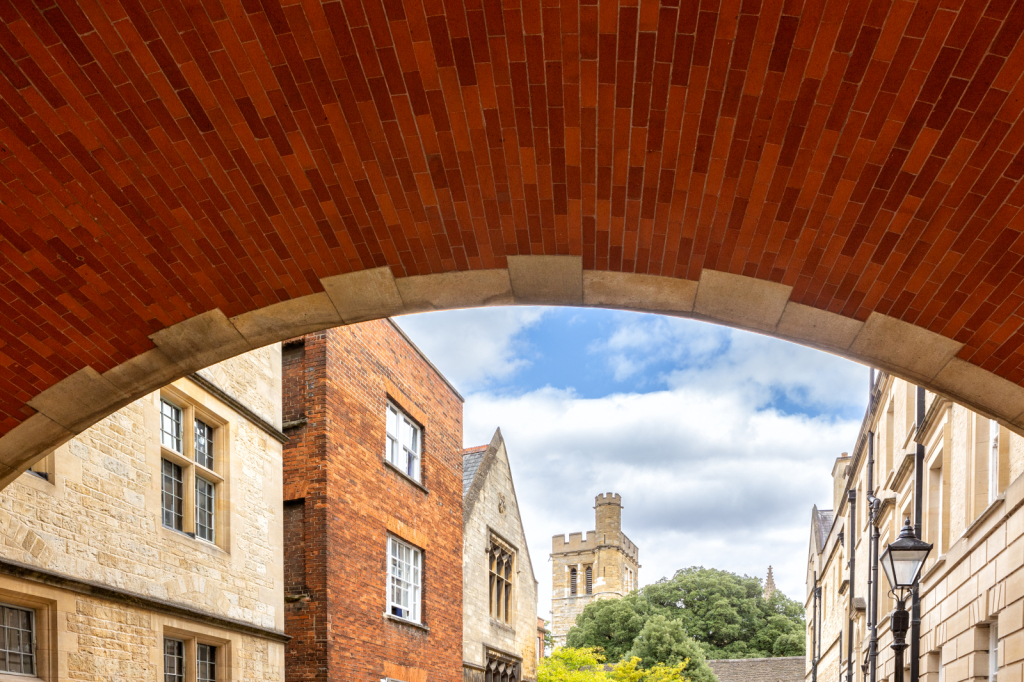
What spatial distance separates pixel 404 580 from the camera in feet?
63.4

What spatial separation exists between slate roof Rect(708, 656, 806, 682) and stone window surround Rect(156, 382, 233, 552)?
6184 centimetres

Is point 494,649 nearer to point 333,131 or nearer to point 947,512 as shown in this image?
point 947,512

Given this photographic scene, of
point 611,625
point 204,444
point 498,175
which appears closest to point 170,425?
point 204,444

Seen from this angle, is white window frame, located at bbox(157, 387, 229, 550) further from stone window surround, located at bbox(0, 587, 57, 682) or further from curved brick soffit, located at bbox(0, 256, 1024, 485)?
curved brick soffit, located at bbox(0, 256, 1024, 485)

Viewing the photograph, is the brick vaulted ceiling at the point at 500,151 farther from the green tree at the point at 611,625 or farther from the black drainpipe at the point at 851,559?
the green tree at the point at 611,625

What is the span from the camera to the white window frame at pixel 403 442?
19.1 meters

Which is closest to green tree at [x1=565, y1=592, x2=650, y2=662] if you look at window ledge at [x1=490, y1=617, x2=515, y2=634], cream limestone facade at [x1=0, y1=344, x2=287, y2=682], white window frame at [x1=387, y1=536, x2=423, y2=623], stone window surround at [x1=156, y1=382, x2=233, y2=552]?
window ledge at [x1=490, y1=617, x2=515, y2=634]

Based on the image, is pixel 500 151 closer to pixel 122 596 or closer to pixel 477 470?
pixel 122 596

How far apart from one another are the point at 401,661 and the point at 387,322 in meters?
6.99

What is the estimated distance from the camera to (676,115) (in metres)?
4.32

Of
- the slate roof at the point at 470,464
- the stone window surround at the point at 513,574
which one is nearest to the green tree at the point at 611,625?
the stone window surround at the point at 513,574

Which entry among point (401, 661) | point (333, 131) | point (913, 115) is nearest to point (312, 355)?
point (401, 661)

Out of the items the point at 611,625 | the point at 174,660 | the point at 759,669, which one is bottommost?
the point at 759,669

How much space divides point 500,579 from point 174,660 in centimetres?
1653
